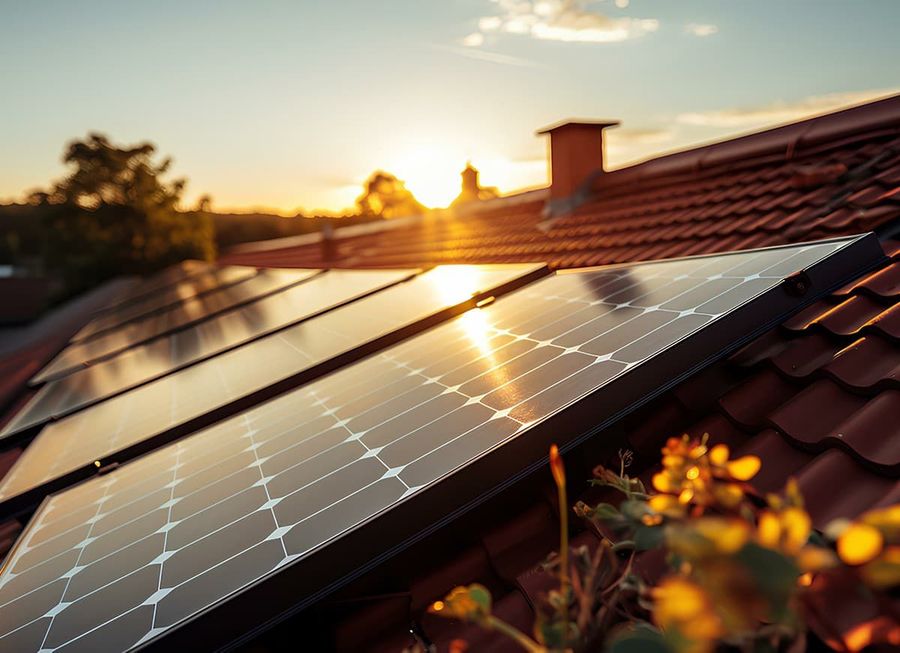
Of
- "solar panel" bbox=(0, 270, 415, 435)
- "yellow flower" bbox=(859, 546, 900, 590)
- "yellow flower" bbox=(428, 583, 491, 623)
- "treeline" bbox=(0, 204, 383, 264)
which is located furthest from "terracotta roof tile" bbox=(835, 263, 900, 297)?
"treeline" bbox=(0, 204, 383, 264)

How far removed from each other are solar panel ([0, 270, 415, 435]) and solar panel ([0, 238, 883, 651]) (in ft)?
5.60

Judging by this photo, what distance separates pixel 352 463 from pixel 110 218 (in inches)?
1975

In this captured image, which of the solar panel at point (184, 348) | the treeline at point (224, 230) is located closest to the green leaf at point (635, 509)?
the solar panel at point (184, 348)

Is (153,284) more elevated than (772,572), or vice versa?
(772,572)

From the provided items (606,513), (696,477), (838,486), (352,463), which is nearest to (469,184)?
(352,463)

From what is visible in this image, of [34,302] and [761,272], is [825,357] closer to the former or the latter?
[761,272]

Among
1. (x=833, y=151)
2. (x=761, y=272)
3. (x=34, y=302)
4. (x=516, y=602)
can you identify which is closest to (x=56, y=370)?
(x=516, y=602)

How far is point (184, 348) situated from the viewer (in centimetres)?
486

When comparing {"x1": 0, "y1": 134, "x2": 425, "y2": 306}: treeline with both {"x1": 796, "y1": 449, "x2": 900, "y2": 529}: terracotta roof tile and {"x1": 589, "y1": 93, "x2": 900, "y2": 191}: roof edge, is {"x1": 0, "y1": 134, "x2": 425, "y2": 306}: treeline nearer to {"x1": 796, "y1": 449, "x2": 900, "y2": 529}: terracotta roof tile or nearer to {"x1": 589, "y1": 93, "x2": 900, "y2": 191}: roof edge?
{"x1": 589, "y1": 93, "x2": 900, "y2": 191}: roof edge

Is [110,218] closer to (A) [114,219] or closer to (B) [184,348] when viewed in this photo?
(A) [114,219]

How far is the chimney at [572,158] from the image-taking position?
27.8 feet

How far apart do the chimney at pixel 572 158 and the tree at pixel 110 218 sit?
41806 mm

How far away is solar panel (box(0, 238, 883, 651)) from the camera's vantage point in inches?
55.1

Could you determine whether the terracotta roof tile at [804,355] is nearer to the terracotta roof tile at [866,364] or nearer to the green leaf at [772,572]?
the terracotta roof tile at [866,364]
